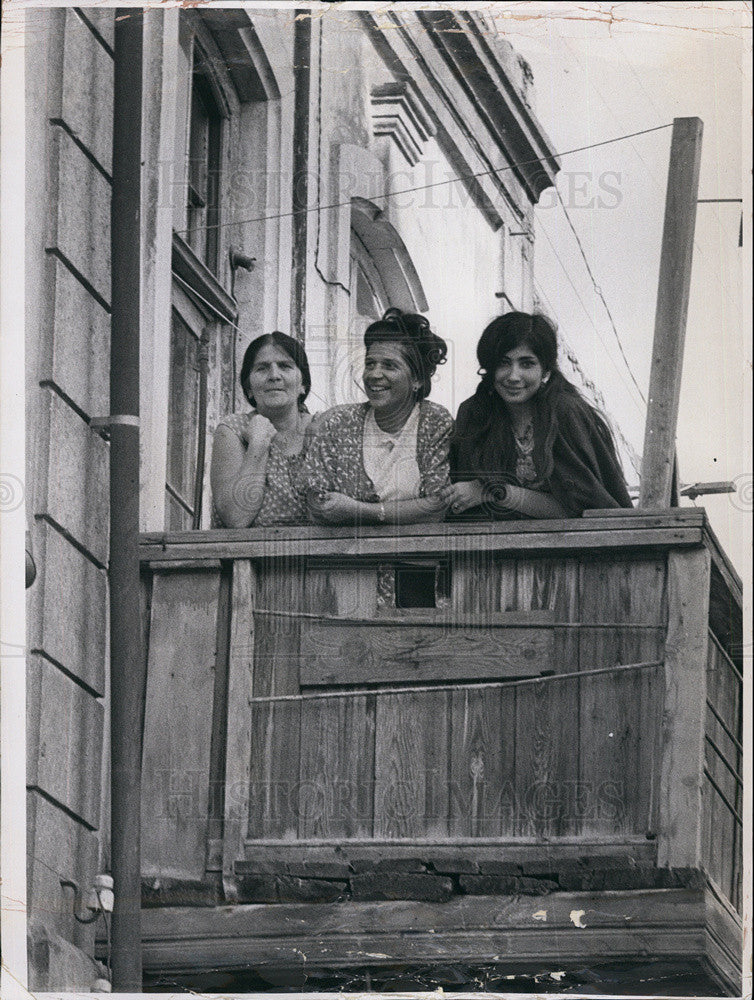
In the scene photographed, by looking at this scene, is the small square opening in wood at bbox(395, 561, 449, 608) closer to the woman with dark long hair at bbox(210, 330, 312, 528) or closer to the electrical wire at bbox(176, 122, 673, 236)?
the woman with dark long hair at bbox(210, 330, 312, 528)

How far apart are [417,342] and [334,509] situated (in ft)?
2.00

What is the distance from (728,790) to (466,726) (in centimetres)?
86

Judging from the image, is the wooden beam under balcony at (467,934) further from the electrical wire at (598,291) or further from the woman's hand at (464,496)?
the electrical wire at (598,291)

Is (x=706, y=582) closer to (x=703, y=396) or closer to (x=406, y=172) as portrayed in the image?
(x=703, y=396)

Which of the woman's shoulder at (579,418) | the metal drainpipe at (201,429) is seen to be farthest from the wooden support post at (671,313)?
the metal drainpipe at (201,429)

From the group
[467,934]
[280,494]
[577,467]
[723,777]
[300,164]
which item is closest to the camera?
[467,934]

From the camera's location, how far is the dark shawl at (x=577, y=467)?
6668 mm

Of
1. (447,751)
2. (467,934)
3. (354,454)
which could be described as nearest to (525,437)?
(354,454)

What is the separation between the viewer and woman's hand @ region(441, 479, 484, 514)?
669cm

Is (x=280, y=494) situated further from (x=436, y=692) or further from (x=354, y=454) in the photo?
(x=436, y=692)

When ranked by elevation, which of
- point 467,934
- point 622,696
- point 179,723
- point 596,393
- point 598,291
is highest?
point 598,291

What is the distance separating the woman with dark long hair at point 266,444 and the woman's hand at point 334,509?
0.16ft

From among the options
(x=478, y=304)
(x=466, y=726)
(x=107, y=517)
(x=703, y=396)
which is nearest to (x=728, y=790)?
(x=466, y=726)

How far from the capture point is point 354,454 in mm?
6777
